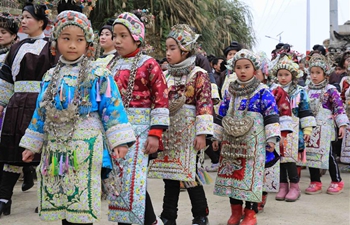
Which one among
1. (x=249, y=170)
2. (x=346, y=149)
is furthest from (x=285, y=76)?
(x=346, y=149)

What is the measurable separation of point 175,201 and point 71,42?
1.88m

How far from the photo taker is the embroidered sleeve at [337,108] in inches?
248

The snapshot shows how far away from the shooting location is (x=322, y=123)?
21.3 ft

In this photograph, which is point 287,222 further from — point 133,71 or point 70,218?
point 70,218

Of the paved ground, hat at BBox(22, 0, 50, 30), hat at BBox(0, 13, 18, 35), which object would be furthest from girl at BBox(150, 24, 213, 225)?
hat at BBox(0, 13, 18, 35)

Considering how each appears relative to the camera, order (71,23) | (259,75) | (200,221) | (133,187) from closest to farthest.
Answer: (71,23)
(133,187)
(200,221)
(259,75)

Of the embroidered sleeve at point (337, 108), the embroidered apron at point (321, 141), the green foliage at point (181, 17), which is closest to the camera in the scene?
the embroidered sleeve at point (337, 108)

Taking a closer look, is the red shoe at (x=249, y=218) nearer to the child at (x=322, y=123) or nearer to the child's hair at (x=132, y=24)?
the child's hair at (x=132, y=24)

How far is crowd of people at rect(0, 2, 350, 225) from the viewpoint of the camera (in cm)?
303

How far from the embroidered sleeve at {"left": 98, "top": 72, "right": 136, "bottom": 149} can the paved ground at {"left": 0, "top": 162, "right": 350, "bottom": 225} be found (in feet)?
5.52

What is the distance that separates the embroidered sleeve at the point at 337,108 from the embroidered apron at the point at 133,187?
355cm

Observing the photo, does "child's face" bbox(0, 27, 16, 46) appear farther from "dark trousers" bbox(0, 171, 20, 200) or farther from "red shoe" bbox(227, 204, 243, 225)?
"red shoe" bbox(227, 204, 243, 225)

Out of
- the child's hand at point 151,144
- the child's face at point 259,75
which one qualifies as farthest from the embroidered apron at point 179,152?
the child's face at point 259,75

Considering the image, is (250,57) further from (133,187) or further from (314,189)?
(314,189)
